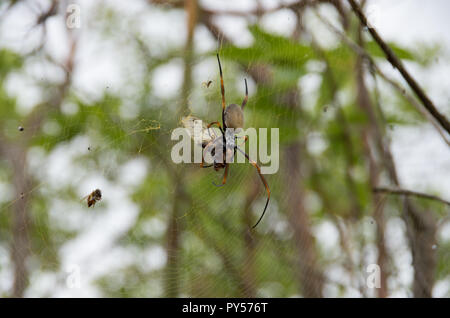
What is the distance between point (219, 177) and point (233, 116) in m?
0.26

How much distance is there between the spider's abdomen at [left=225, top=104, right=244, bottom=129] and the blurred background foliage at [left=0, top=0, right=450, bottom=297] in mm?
37

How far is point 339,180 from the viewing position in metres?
2.04

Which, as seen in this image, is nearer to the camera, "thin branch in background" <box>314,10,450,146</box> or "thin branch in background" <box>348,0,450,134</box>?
"thin branch in background" <box>348,0,450,134</box>

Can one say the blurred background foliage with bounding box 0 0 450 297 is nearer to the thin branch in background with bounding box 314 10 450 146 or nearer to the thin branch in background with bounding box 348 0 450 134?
the thin branch in background with bounding box 314 10 450 146

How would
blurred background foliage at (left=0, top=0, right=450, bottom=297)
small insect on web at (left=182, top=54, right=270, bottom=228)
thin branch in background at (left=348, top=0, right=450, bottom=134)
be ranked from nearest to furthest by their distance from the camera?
1. thin branch in background at (left=348, top=0, right=450, bottom=134)
2. small insect on web at (left=182, top=54, right=270, bottom=228)
3. blurred background foliage at (left=0, top=0, right=450, bottom=297)

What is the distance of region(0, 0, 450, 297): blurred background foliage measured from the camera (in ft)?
3.94

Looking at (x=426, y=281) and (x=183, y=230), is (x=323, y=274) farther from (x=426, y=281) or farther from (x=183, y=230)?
(x=183, y=230)

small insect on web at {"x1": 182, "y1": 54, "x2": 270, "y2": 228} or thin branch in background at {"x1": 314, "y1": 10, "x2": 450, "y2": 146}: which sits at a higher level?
thin branch in background at {"x1": 314, "y1": 10, "x2": 450, "y2": 146}

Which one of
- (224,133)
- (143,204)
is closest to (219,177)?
(224,133)

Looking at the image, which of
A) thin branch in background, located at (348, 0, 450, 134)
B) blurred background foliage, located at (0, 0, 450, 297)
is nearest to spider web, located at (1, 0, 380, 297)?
blurred background foliage, located at (0, 0, 450, 297)

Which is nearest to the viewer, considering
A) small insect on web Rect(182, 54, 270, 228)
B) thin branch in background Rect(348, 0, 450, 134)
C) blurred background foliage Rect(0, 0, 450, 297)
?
thin branch in background Rect(348, 0, 450, 134)

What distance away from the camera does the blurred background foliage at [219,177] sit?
47.3 inches

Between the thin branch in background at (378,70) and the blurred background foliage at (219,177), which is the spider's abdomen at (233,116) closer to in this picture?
the blurred background foliage at (219,177)

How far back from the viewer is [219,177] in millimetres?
1284
